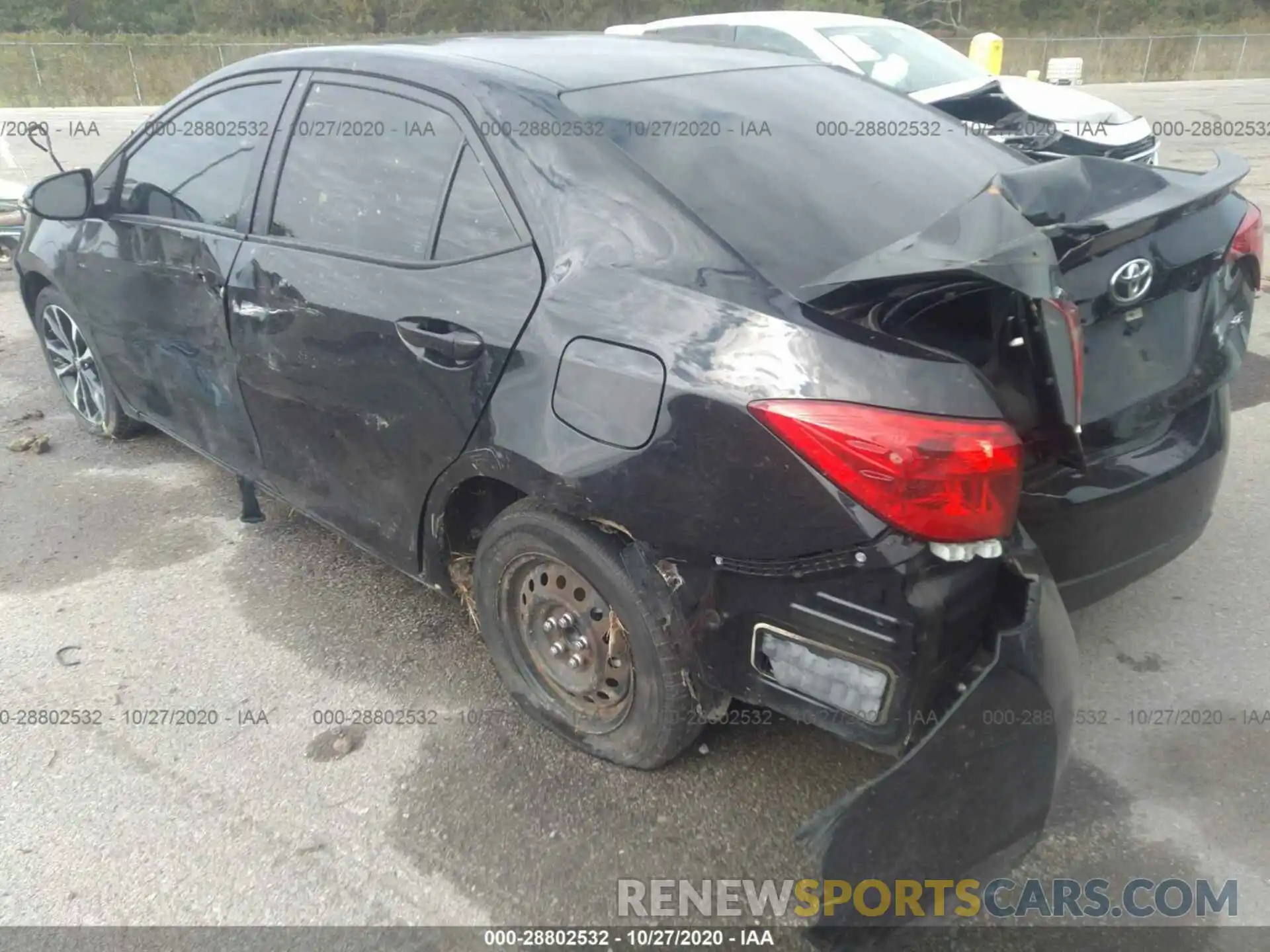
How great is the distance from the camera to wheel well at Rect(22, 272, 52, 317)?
4.29m

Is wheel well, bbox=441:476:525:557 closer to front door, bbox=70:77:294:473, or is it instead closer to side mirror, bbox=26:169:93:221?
front door, bbox=70:77:294:473

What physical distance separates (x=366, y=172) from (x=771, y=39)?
5.85 meters

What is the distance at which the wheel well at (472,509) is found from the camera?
8.19 feet

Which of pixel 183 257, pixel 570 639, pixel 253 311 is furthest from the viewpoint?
pixel 183 257

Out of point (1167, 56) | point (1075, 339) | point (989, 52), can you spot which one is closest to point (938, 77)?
point (989, 52)

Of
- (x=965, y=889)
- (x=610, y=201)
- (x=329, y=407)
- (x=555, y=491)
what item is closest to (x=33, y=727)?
(x=329, y=407)

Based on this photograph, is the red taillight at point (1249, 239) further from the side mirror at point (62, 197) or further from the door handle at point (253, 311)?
the side mirror at point (62, 197)

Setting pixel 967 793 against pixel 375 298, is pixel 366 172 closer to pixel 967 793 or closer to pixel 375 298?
pixel 375 298

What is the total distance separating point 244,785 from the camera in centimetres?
249

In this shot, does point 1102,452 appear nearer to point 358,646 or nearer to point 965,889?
point 965,889

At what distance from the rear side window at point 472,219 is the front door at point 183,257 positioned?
36.3 inches

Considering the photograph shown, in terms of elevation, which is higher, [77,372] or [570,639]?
[77,372]

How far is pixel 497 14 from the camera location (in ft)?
143

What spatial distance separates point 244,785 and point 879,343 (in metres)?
1.99
